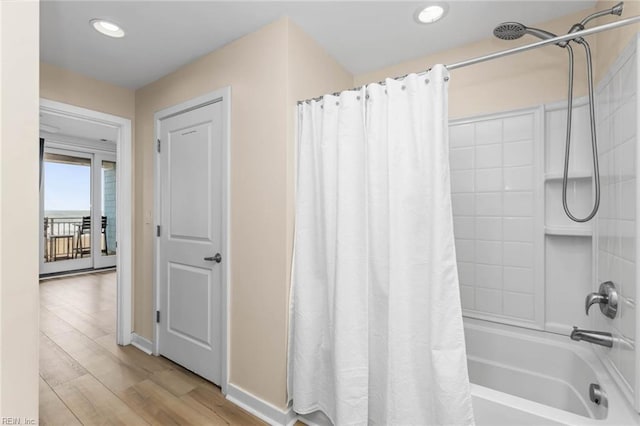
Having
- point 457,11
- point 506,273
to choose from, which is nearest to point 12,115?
point 457,11

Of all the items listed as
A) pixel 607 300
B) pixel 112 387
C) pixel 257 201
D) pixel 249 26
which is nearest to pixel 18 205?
pixel 257 201

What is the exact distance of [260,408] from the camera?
1.83m

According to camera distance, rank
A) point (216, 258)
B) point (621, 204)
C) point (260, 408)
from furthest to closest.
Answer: point (216, 258) → point (260, 408) → point (621, 204)

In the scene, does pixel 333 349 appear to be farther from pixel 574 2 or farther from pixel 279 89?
pixel 574 2

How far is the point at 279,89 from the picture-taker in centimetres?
176

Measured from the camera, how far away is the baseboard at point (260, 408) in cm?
175

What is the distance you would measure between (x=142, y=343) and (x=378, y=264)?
2.40m

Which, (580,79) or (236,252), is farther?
(236,252)

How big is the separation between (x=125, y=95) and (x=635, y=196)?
3.60 metres

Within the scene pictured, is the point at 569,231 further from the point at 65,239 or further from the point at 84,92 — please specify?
the point at 65,239

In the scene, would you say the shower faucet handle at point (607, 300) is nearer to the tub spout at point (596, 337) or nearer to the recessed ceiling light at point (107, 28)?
the tub spout at point (596, 337)

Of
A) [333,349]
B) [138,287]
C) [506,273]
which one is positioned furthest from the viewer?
[138,287]

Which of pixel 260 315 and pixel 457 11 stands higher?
pixel 457 11

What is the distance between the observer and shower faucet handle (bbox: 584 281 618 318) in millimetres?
1366
